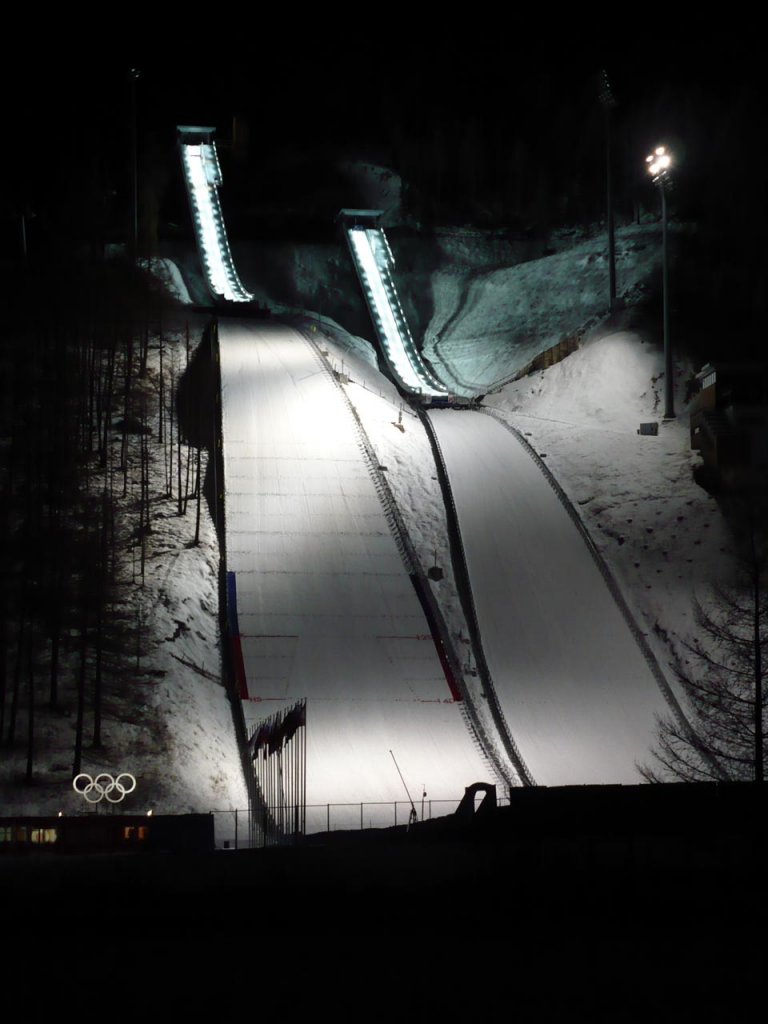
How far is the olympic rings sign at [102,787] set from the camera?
19.5 meters

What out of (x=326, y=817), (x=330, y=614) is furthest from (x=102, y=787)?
(x=330, y=614)

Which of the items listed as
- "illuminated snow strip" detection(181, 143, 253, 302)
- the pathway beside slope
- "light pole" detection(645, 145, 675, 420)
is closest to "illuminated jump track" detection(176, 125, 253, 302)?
"illuminated snow strip" detection(181, 143, 253, 302)

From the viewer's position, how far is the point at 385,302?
4962 centimetres

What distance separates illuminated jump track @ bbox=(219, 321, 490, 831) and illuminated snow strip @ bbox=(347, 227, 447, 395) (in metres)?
7.30

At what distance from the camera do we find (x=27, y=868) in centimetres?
1266

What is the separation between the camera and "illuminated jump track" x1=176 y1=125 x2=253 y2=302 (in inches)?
1970

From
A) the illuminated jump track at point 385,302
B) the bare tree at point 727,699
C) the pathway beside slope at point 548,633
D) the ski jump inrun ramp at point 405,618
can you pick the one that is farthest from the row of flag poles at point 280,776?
the illuminated jump track at point 385,302

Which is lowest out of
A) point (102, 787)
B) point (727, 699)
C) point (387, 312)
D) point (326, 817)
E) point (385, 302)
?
point (326, 817)

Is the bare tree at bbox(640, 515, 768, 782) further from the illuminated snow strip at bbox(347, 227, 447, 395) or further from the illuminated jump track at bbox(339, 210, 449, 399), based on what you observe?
the illuminated snow strip at bbox(347, 227, 447, 395)

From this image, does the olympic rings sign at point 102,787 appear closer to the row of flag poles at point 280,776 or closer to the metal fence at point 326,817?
the metal fence at point 326,817

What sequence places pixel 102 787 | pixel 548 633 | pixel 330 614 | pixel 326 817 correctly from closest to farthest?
pixel 102 787
pixel 326 817
pixel 330 614
pixel 548 633

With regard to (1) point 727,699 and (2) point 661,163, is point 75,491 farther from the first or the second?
(2) point 661,163

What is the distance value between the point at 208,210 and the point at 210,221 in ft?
2.46

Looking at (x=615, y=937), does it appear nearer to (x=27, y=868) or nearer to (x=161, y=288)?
(x=27, y=868)
